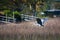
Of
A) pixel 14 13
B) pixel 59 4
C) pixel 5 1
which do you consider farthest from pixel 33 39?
pixel 59 4

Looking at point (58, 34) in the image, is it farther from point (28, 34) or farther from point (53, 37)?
point (28, 34)

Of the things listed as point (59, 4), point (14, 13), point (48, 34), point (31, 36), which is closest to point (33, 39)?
point (31, 36)

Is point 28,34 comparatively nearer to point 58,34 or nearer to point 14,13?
point 58,34

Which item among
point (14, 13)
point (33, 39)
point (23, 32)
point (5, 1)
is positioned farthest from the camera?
point (14, 13)

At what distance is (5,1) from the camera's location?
10.6m

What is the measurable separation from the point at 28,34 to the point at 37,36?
31 cm

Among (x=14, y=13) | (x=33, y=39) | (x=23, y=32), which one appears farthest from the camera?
(x=14, y=13)

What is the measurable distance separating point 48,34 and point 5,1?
9.95 feet

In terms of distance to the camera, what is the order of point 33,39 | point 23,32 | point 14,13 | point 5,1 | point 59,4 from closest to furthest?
point 33,39 < point 23,32 < point 5,1 < point 14,13 < point 59,4

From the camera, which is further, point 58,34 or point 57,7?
point 57,7

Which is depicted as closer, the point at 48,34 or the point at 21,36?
the point at 21,36

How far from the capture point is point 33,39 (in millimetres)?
7727

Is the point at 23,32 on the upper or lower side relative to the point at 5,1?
lower

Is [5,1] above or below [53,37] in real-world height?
above
